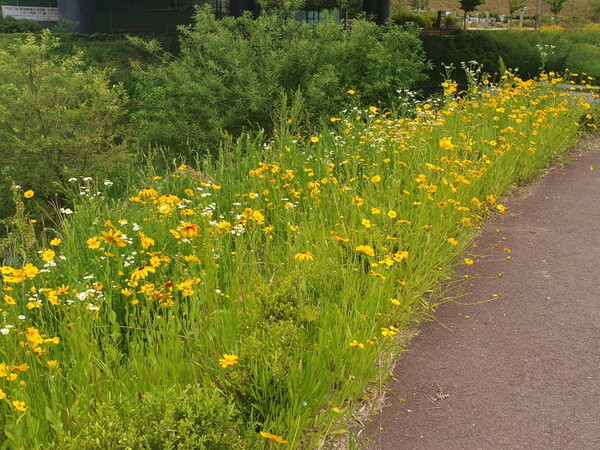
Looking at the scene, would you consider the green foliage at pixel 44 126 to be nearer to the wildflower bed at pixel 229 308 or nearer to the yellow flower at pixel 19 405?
the wildflower bed at pixel 229 308

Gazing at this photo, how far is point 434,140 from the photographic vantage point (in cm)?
556

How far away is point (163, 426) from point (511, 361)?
1.80 metres

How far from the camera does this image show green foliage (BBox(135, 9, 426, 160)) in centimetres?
939

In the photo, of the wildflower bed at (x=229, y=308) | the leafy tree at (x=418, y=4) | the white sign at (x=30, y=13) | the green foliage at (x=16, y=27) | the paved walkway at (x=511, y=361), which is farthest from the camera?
the leafy tree at (x=418, y=4)

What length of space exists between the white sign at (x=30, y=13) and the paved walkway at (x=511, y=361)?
26.2 metres

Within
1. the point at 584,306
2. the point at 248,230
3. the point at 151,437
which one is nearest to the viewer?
the point at 151,437

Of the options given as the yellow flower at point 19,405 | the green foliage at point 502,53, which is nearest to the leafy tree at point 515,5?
the green foliage at point 502,53

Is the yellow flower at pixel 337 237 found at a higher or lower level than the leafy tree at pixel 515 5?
lower

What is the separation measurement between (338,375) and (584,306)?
1.74 m

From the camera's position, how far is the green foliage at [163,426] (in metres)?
1.89

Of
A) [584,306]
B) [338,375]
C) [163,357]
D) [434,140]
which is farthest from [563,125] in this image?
[163,357]

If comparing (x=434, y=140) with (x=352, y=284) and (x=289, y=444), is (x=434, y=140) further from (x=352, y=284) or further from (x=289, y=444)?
(x=289, y=444)

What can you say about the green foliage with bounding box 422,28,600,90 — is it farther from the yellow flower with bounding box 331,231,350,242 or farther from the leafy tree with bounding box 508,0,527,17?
the leafy tree with bounding box 508,0,527,17

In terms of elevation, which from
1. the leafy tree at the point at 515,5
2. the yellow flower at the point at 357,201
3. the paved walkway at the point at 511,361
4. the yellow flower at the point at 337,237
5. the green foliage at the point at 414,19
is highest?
Answer: the leafy tree at the point at 515,5
